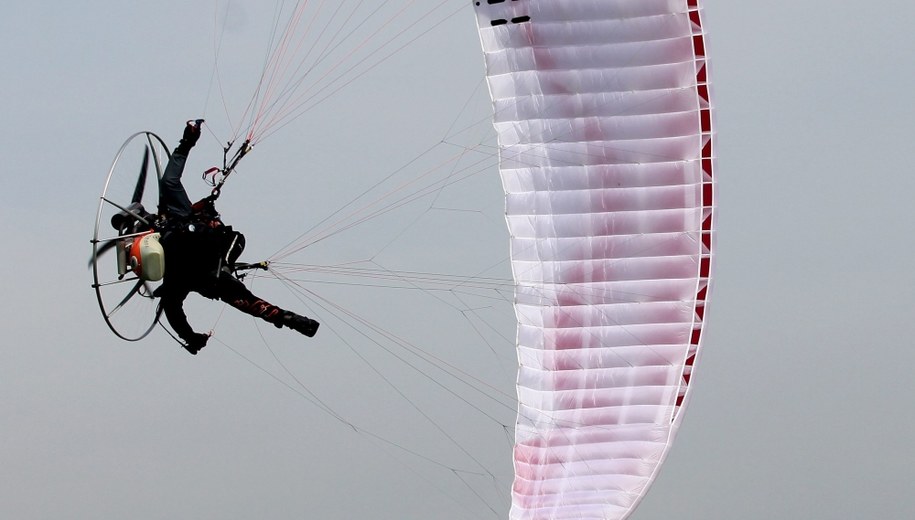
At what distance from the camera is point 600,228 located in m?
16.4

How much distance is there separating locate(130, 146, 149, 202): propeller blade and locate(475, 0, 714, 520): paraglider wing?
3.07 meters

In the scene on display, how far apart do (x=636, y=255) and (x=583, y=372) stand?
48.2 inches

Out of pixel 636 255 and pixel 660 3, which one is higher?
pixel 660 3

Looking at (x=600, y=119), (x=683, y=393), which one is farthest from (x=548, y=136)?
(x=683, y=393)

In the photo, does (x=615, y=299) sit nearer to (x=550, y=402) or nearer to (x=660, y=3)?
(x=550, y=402)

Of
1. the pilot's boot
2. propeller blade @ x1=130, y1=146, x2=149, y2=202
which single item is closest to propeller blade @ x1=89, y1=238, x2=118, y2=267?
propeller blade @ x1=130, y1=146, x2=149, y2=202

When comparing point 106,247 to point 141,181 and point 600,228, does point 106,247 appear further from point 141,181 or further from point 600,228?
point 600,228

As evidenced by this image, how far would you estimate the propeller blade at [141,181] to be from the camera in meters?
15.3

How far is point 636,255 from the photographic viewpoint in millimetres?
16391

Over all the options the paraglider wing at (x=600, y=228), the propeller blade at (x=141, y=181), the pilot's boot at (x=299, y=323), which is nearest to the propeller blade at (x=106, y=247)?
the propeller blade at (x=141, y=181)

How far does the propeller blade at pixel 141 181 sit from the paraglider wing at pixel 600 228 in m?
3.07

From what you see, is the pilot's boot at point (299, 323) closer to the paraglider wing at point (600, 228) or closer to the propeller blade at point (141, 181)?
the propeller blade at point (141, 181)

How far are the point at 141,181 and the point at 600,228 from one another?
13.5 ft

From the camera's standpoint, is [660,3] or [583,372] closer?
[660,3]
